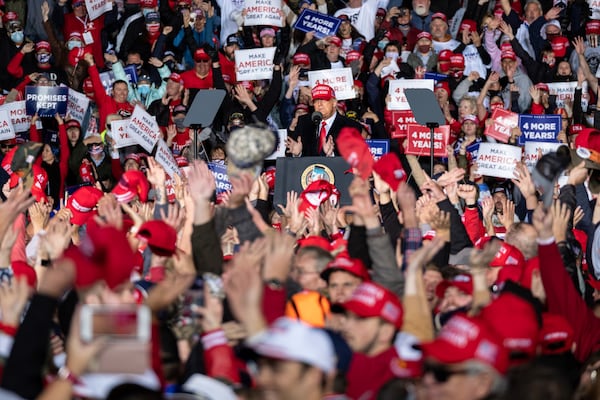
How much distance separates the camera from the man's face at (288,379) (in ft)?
15.3

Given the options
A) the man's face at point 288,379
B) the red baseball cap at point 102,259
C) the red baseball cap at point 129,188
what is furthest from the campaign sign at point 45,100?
the man's face at point 288,379

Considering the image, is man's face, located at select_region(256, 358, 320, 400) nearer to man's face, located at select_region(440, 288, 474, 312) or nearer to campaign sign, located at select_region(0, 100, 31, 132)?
man's face, located at select_region(440, 288, 474, 312)

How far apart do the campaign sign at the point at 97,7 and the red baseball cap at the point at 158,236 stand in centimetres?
1141

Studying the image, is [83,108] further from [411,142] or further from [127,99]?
[411,142]

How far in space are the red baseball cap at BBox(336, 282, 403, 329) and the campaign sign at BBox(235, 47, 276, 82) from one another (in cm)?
1011

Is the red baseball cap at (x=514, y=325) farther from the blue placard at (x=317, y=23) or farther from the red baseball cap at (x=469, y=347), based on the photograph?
the blue placard at (x=317, y=23)

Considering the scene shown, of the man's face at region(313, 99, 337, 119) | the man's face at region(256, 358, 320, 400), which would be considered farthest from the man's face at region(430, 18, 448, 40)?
the man's face at region(256, 358, 320, 400)

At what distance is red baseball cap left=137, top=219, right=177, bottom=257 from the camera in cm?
689

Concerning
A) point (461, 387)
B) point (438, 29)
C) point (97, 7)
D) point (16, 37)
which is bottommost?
point (461, 387)

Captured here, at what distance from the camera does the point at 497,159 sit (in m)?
13.8

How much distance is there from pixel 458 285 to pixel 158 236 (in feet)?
5.71

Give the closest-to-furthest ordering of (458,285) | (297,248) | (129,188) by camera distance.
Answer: (458,285)
(297,248)
(129,188)

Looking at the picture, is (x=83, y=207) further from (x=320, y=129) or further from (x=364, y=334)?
(x=364, y=334)

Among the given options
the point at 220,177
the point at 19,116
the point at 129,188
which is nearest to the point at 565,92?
the point at 220,177
